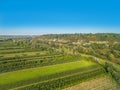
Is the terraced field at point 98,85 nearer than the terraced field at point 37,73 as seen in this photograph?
No

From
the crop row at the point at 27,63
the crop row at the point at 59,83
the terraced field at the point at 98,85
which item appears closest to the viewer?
the crop row at the point at 59,83

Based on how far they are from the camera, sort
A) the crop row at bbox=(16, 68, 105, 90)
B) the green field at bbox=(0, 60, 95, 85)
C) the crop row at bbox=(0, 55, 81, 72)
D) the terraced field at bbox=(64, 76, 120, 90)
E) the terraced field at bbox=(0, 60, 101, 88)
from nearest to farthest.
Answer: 1. the crop row at bbox=(16, 68, 105, 90)
2. the terraced field at bbox=(0, 60, 101, 88)
3. the terraced field at bbox=(64, 76, 120, 90)
4. the green field at bbox=(0, 60, 95, 85)
5. the crop row at bbox=(0, 55, 81, 72)

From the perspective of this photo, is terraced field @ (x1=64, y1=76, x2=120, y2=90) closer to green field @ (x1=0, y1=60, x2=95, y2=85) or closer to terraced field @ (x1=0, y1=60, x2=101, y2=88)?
terraced field @ (x1=0, y1=60, x2=101, y2=88)

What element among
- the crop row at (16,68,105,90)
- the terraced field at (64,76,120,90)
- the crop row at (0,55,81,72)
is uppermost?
the crop row at (0,55,81,72)

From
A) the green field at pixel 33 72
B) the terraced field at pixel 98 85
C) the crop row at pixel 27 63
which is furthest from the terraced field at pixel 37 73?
the terraced field at pixel 98 85

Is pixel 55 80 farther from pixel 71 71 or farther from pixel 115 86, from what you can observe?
pixel 115 86

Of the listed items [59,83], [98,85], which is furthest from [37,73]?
[98,85]

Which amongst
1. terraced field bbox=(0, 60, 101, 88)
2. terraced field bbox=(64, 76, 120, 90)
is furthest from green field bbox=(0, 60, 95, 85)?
terraced field bbox=(64, 76, 120, 90)

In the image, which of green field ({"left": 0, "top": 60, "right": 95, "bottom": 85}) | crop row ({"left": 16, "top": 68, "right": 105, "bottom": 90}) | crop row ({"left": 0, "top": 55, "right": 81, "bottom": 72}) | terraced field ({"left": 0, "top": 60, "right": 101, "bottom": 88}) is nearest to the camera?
crop row ({"left": 16, "top": 68, "right": 105, "bottom": 90})

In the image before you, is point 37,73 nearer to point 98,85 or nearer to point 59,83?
point 59,83

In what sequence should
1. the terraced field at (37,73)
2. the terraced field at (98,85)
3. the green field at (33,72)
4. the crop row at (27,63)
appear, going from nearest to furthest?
the terraced field at (37,73), the terraced field at (98,85), the green field at (33,72), the crop row at (27,63)

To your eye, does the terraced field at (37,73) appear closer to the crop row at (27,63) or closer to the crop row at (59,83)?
the crop row at (27,63)
